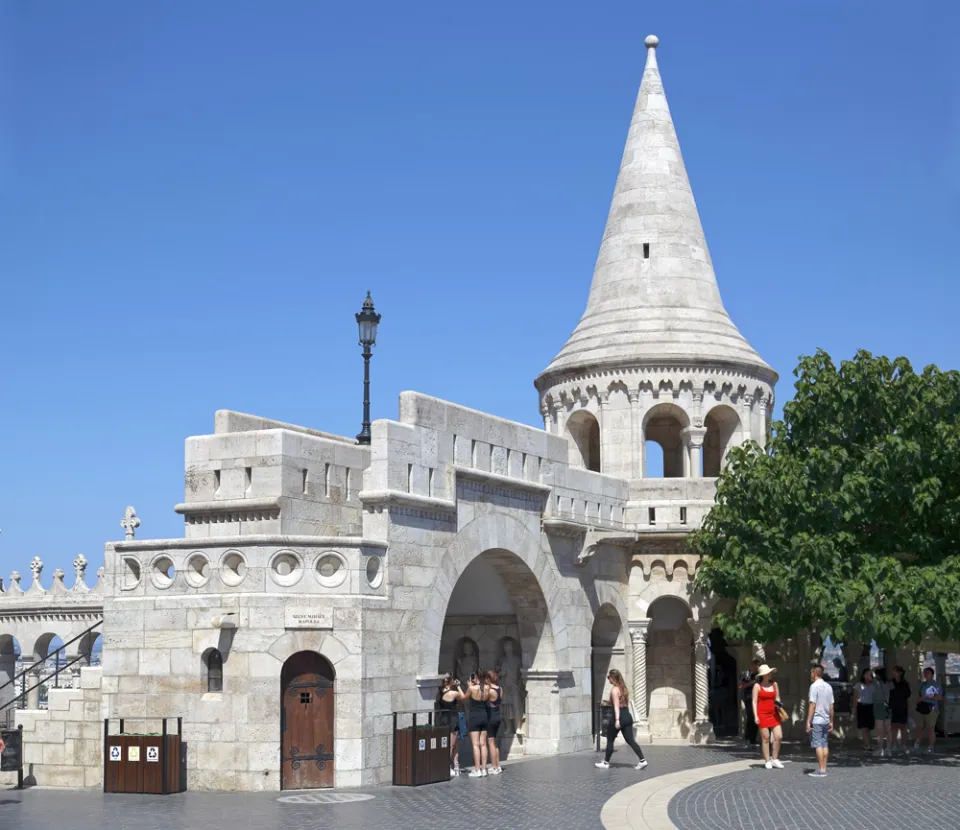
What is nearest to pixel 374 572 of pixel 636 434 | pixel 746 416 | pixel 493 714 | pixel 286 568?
pixel 286 568

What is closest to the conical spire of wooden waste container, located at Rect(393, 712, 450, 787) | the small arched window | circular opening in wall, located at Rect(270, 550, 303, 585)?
wooden waste container, located at Rect(393, 712, 450, 787)

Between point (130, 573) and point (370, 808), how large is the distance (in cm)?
481

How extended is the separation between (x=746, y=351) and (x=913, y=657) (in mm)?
6521

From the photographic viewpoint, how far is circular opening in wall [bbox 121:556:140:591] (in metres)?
18.5

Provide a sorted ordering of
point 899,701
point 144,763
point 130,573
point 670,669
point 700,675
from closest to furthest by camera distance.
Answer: point 144,763, point 130,573, point 899,701, point 700,675, point 670,669

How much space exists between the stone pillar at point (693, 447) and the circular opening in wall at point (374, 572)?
9899 mm

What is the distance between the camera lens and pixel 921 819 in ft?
49.0

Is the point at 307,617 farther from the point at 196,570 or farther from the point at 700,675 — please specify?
the point at 700,675

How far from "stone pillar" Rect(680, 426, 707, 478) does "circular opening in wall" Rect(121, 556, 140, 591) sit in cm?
1175

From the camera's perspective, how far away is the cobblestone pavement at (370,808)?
14617 mm

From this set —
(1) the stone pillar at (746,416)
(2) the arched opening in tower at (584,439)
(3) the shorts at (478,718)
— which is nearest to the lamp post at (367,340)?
(3) the shorts at (478,718)

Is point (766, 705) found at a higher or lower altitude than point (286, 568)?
lower

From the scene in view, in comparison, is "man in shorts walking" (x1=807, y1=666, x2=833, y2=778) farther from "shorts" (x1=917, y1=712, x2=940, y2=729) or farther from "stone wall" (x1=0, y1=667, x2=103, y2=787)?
"stone wall" (x1=0, y1=667, x2=103, y2=787)

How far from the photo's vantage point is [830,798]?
16641 millimetres
